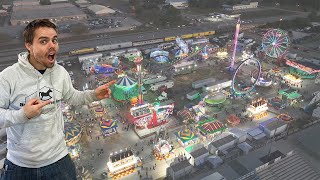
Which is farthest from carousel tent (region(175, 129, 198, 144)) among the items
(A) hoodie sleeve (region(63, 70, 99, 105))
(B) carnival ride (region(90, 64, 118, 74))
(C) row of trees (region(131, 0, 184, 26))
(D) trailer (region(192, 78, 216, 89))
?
(C) row of trees (region(131, 0, 184, 26))

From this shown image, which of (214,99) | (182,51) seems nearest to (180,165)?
(214,99)

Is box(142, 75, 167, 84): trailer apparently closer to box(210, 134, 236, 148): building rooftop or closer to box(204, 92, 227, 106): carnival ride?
box(204, 92, 227, 106): carnival ride

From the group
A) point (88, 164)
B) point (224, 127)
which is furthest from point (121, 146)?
point (224, 127)

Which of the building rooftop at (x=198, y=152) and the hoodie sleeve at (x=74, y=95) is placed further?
the building rooftop at (x=198, y=152)

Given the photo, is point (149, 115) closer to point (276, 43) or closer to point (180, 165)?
point (180, 165)

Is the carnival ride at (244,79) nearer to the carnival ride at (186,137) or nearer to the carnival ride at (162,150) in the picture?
the carnival ride at (186,137)

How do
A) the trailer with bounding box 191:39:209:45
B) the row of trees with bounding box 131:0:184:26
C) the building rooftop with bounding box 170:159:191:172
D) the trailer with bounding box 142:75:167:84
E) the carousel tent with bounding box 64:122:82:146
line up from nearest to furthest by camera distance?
the building rooftop with bounding box 170:159:191:172 → the carousel tent with bounding box 64:122:82:146 → the trailer with bounding box 142:75:167:84 → the trailer with bounding box 191:39:209:45 → the row of trees with bounding box 131:0:184:26

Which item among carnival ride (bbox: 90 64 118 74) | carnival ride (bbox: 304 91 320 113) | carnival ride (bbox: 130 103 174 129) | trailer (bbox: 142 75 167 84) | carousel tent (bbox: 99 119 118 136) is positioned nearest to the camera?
carousel tent (bbox: 99 119 118 136)

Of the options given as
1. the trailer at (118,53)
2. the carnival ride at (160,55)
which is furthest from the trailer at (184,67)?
the trailer at (118,53)
